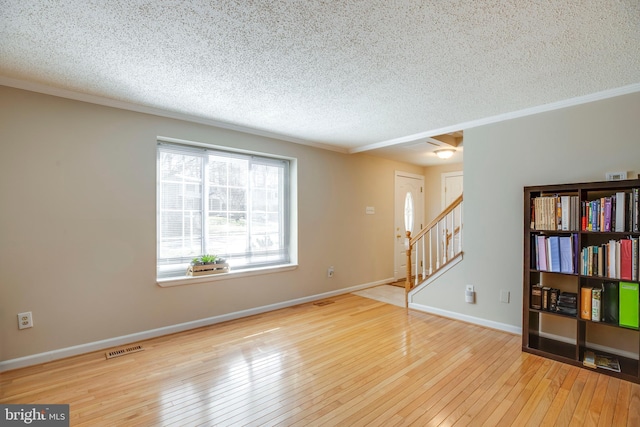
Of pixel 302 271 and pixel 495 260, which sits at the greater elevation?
pixel 495 260

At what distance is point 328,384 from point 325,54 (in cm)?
245

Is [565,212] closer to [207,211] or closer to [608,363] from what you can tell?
[608,363]

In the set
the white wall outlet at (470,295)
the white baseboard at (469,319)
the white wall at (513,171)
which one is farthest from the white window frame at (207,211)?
the white wall outlet at (470,295)

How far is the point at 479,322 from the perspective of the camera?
3.62 metres

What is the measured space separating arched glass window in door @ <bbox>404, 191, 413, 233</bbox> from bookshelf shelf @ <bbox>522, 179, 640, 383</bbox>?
3201mm

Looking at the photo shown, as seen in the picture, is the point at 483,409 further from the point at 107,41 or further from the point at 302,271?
the point at 107,41

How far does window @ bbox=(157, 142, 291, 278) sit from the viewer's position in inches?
139

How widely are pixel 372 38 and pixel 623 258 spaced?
260 centimetres

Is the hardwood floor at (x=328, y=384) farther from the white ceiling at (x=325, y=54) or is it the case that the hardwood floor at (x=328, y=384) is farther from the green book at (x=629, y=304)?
the white ceiling at (x=325, y=54)

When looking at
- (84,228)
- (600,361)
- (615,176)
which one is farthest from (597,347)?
(84,228)

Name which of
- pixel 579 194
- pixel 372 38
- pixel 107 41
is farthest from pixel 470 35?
pixel 107 41

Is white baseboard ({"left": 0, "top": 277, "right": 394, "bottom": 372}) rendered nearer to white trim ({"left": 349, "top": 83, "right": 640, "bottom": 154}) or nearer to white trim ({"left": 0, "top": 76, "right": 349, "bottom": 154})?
white trim ({"left": 0, "top": 76, "right": 349, "bottom": 154})

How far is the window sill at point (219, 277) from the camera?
3.39 m

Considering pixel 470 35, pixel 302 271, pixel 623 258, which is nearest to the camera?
pixel 470 35
